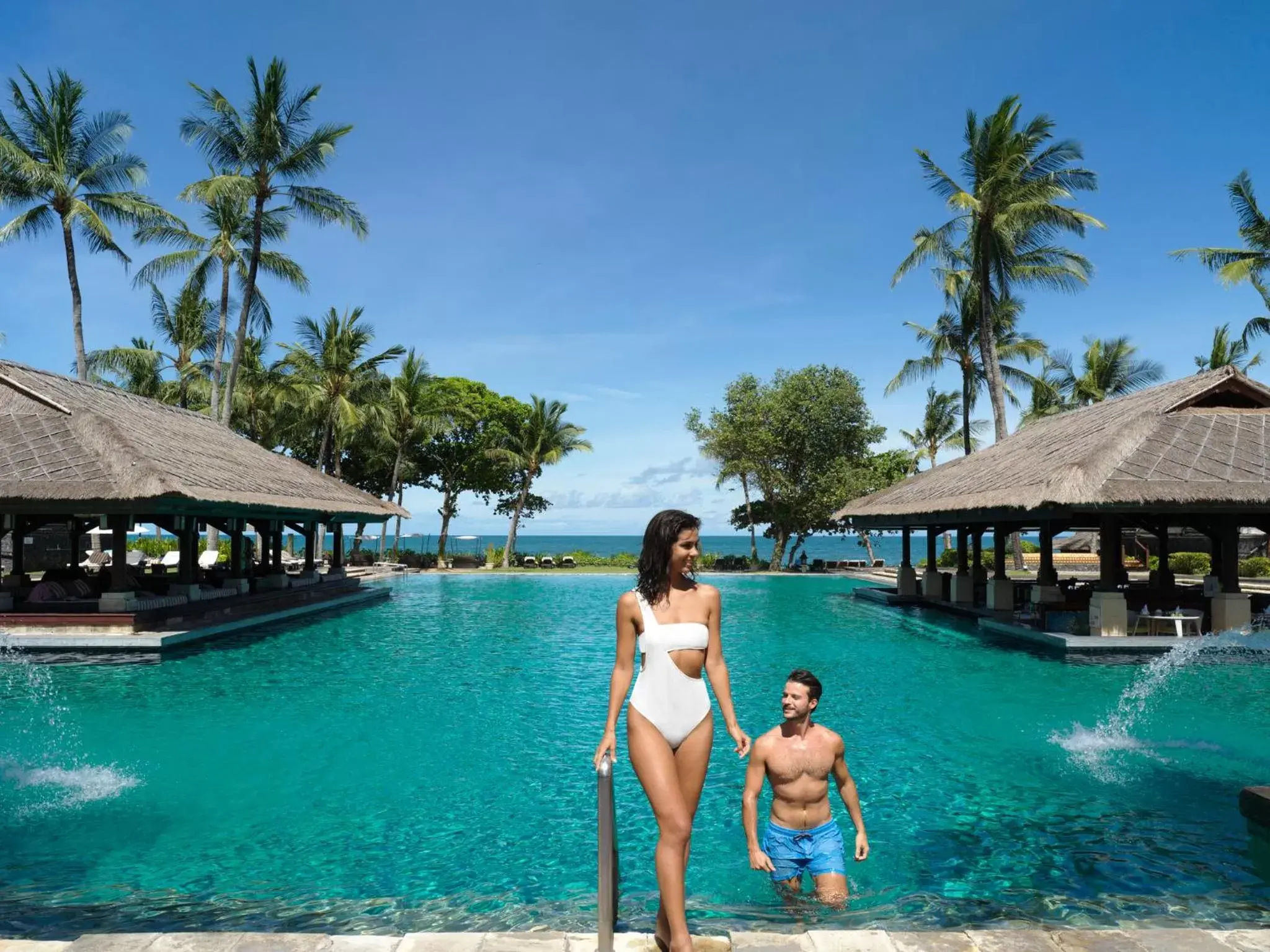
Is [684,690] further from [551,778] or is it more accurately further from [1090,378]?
[1090,378]

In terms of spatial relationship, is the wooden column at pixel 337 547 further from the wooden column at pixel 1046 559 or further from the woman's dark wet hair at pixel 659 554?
the woman's dark wet hair at pixel 659 554

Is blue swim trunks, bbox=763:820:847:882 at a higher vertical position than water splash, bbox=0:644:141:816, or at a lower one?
higher

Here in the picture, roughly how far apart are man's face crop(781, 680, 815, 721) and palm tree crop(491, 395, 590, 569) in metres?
33.3

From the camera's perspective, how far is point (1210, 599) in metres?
14.4

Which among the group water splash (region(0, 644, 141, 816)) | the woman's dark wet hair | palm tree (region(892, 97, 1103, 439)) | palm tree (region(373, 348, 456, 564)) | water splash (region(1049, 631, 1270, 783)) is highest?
palm tree (region(892, 97, 1103, 439))

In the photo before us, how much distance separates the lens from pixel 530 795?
6766 mm

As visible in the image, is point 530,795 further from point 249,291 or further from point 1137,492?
point 249,291

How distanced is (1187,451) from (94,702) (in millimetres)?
16221

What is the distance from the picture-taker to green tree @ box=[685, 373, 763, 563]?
111 feet

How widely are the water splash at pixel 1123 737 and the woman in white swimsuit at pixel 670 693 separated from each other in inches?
214

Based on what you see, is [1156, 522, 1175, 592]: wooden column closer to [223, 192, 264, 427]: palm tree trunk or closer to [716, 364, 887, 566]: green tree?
[716, 364, 887, 566]: green tree

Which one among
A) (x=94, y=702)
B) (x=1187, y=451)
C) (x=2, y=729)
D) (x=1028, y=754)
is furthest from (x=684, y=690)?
(x=1187, y=451)

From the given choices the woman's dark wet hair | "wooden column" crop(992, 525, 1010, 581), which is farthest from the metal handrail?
"wooden column" crop(992, 525, 1010, 581)

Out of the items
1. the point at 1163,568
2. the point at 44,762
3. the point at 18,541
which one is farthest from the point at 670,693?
the point at 18,541
